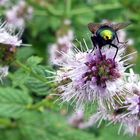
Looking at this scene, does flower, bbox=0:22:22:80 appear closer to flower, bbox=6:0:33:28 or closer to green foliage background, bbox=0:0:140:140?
green foliage background, bbox=0:0:140:140

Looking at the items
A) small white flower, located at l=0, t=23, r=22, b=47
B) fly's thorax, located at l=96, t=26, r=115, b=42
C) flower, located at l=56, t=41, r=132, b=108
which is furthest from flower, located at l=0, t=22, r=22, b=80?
fly's thorax, located at l=96, t=26, r=115, b=42

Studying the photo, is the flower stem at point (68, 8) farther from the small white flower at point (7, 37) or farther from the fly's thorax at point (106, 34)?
the fly's thorax at point (106, 34)

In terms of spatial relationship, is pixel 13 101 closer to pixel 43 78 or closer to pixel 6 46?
pixel 43 78

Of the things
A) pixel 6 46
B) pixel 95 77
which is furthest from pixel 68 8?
pixel 95 77

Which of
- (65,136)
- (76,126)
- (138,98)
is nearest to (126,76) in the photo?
(138,98)

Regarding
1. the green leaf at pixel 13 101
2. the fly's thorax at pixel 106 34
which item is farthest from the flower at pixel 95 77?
the green leaf at pixel 13 101

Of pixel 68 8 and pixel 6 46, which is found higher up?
pixel 68 8

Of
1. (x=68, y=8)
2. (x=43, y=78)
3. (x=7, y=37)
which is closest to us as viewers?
(x=7, y=37)
